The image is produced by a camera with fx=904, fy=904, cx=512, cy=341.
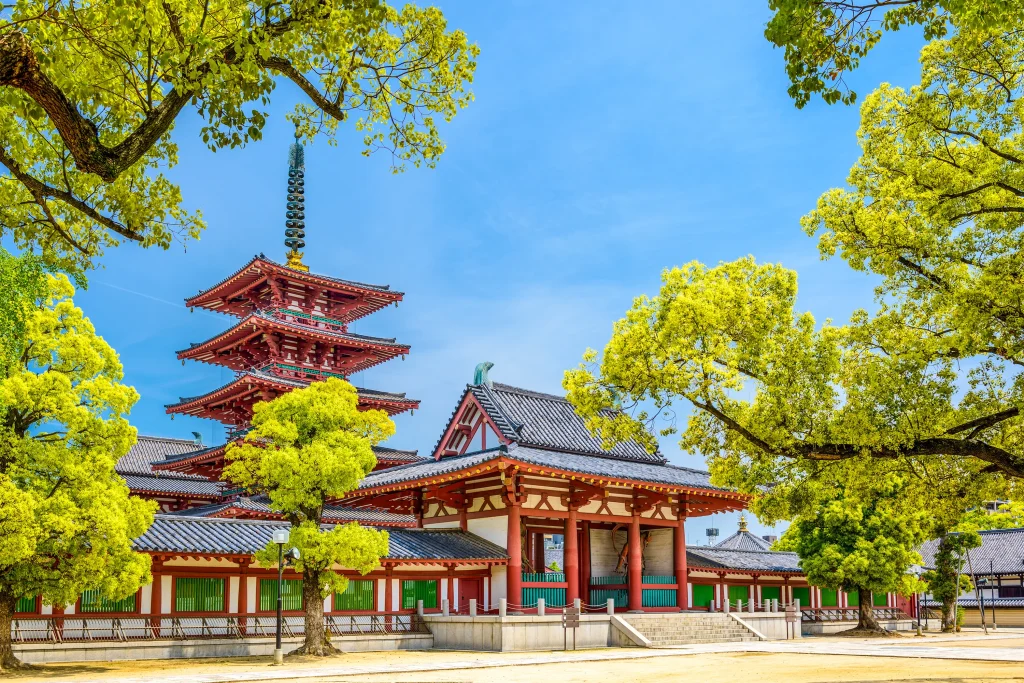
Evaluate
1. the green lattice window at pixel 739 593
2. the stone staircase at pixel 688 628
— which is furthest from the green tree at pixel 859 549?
the stone staircase at pixel 688 628

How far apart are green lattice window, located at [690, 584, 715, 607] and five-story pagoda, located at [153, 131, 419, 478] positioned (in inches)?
582

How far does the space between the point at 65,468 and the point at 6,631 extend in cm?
363

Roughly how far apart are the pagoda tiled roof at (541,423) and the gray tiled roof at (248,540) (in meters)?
3.70

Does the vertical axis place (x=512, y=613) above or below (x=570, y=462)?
below

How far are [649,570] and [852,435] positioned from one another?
1860 cm

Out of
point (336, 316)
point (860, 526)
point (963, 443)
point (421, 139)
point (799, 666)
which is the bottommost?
point (799, 666)

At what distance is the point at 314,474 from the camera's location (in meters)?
21.6

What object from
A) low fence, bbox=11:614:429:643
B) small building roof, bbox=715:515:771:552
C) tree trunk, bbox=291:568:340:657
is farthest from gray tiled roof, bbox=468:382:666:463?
small building roof, bbox=715:515:771:552

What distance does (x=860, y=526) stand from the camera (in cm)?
3556

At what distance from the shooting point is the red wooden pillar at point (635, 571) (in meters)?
29.1

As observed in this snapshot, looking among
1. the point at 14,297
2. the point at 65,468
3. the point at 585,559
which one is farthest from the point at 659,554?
the point at 14,297

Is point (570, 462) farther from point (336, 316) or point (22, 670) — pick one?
point (336, 316)

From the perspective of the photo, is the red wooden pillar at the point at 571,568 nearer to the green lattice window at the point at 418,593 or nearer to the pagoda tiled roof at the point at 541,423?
the pagoda tiled roof at the point at 541,423

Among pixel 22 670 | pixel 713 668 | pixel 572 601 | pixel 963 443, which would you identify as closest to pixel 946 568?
pixel 572 601
